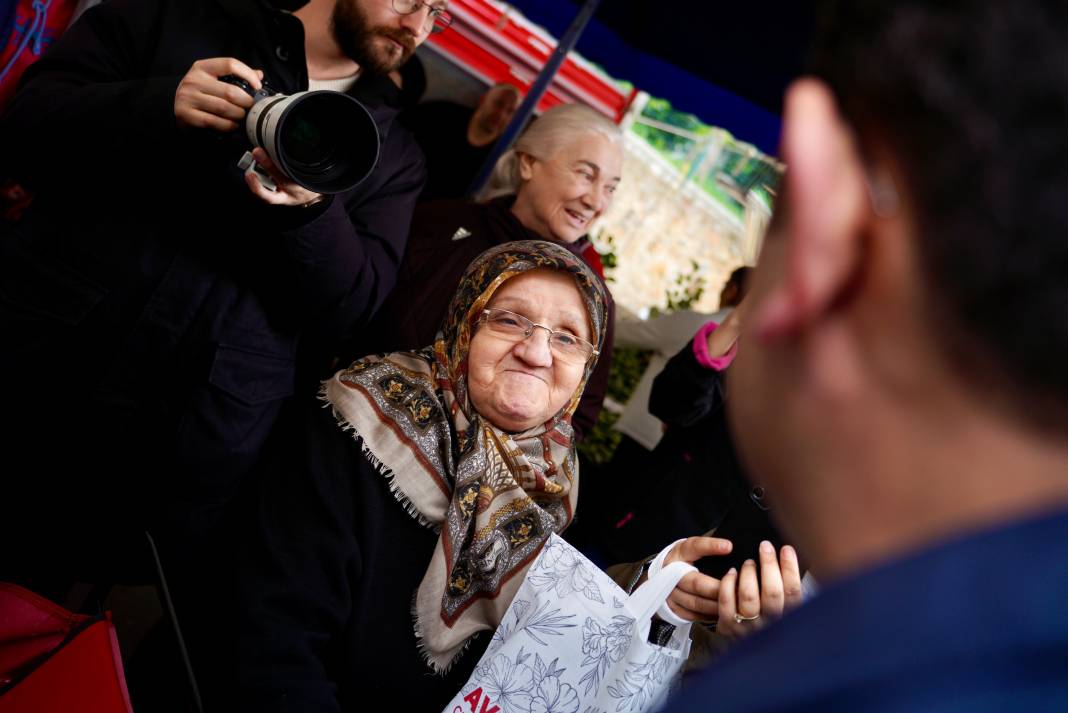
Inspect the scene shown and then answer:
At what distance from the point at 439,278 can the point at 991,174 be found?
2.01 m

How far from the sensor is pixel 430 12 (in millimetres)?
2102

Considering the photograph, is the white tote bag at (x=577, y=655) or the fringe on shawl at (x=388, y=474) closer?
the white tote bag at (x=577, y=655)

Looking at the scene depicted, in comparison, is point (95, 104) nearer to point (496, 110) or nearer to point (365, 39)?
point (365, 39)

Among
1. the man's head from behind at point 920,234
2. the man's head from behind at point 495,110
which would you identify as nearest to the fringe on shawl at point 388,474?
the man's head from behind at point 920,234

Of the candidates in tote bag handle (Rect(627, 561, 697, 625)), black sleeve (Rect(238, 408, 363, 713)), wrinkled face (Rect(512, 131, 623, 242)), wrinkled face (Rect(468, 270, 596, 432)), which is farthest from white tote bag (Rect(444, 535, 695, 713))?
wrinkled face (Rect(512, 131, 623, 242))

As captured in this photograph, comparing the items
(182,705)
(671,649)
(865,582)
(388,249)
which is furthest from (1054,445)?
(388,249)

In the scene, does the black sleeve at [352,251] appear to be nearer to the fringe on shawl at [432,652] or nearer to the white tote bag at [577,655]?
the fringe on shawl at [432,652]

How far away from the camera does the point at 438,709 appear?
5.22 feet

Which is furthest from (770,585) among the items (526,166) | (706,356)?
(526,166)

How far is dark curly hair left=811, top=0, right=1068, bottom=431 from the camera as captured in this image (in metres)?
0.43

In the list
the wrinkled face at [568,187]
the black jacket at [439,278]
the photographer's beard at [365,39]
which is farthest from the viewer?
the wrinkled face at [568,187]

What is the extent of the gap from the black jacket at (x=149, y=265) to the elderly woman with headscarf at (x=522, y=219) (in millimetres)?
392

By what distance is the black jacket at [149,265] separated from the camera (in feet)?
5.58

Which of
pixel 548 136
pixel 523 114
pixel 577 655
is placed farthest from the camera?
pixel 523 114
